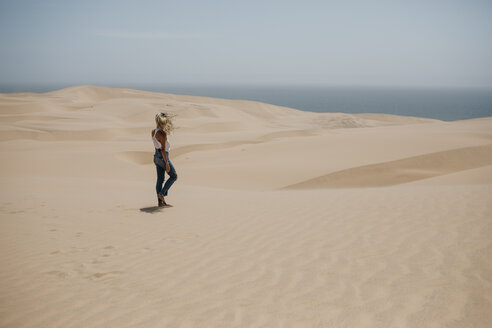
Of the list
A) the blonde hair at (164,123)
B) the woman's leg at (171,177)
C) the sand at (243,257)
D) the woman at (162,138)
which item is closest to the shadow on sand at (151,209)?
the sand at (243,257)

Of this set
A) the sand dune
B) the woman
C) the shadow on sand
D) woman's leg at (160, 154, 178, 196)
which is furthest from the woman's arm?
the sand dune

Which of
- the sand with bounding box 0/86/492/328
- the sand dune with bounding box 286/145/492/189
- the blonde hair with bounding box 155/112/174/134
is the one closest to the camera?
the sand with bounding box 0/86/492/328

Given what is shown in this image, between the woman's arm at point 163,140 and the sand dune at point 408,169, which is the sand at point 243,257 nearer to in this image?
the woman's arm at point 163,140

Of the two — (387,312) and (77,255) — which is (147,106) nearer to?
(77,255)

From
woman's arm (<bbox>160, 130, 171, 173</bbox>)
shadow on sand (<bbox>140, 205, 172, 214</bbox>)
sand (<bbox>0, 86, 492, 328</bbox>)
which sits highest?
woman's arm (<bbox>160, 130, 171, 173</bbox>)

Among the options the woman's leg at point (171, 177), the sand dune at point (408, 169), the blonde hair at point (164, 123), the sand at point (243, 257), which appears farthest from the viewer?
the sand dune at point (408, 169)

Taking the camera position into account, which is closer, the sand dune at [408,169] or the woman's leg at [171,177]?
the woman's leg at [171,177]

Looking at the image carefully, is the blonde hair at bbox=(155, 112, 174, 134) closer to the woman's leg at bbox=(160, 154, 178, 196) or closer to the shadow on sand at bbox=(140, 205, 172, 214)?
the woman's leg at bbox=(160, 154, 178, 196)

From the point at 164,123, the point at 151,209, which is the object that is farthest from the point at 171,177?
the point at 164,123

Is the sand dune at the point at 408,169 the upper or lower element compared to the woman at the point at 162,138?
lower

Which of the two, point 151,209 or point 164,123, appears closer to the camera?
point 164,123

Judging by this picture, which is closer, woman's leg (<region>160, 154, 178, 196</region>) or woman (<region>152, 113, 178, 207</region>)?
woman (<region>152, 113, 178, 207</region>)

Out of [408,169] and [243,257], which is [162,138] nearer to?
[243,257]

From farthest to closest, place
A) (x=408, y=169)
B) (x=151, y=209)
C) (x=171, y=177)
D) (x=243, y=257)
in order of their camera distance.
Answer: (x=408, y=169), (x=151, y=209), (x=171, y=177), (x=243, y=257)
